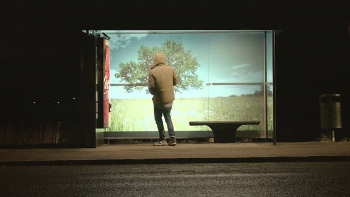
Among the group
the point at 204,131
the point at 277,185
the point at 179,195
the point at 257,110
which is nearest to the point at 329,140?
the point at 257,110

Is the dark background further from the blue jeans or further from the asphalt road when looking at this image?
the asphalt road

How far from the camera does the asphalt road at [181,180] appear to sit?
21.1 feet

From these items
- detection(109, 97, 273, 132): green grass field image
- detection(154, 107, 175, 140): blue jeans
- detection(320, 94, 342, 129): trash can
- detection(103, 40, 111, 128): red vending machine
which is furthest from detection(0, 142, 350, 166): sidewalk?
detection(109, 97, 273, 132): green grass field image

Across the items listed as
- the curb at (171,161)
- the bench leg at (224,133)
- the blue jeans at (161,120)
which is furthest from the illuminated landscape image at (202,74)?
the curb at (171,161)

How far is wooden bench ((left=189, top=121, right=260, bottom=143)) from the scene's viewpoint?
1270cm

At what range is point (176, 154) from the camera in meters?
10.1

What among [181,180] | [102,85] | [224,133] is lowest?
[181,180]

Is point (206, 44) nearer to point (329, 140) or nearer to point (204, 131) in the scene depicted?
point (204, 131)

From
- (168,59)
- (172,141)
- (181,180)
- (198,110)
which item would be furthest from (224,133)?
(181,180)

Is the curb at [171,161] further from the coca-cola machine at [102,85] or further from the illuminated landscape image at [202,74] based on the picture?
the illuminated landscape image at [202,74]

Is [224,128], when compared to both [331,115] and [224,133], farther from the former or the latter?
[331,115]

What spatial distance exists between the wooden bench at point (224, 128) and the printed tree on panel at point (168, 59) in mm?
1153

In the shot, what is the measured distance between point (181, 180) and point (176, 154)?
9.07 feet

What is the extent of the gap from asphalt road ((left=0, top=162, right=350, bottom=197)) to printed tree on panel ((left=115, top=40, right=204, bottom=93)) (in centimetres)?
452
